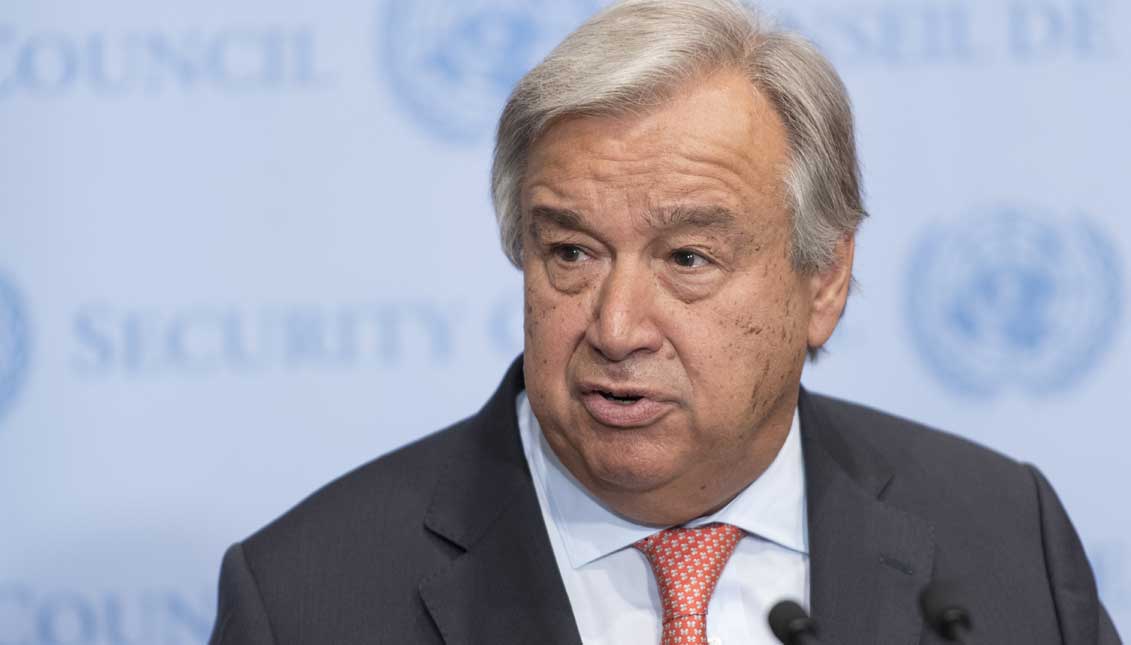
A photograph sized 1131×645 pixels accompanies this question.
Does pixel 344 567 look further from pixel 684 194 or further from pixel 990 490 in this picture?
pixel 990 490

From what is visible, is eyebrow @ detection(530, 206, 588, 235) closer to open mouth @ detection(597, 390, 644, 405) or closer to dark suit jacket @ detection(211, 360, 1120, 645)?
open mouth @ detection(597, 390, 644, 405)

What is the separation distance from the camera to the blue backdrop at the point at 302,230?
329 centimetres

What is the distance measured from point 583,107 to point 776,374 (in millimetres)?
568

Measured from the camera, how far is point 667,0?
2537mm

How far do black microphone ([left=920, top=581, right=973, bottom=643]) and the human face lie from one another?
1.65 feet

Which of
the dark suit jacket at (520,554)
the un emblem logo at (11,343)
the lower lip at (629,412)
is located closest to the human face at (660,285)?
the lower lip at (629,412)

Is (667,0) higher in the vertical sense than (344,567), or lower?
higher

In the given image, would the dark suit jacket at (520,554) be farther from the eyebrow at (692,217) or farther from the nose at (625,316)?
the eyebrow at (692,217)

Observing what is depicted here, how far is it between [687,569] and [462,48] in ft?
4.70

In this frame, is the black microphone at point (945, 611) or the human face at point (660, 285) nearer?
the black microphone at point (945, 611)

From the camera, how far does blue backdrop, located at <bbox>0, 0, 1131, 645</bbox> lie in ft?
10.8

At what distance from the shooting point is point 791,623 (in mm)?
1993

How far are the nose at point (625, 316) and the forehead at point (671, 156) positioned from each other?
0.38ft

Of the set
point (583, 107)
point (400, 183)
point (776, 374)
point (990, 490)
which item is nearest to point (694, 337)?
point (776, 374)
